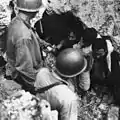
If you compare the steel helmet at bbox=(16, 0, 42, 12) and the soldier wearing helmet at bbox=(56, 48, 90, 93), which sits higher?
the steel helmet at bbox=(16, 0, 42, 12)

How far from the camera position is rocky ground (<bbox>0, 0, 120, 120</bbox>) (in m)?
9.71

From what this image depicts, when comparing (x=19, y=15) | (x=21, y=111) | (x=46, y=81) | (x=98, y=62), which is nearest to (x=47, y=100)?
(x=46, y=81)

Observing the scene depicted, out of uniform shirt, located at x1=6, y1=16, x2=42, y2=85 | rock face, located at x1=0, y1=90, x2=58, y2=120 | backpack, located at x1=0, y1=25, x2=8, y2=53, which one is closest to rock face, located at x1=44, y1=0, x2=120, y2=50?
backpack, located at x1=0, y1=25, x2=8, y2=53

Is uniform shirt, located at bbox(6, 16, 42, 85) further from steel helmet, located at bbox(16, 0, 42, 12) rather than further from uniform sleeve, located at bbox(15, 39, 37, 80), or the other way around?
→ steel helmet, located at bbox(16, 0, 42, 12)

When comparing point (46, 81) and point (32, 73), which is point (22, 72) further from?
point (46, 81)

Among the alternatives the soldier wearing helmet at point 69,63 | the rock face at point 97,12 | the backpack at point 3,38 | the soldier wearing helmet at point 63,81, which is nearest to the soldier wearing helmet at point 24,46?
the soldier wearing helmet at point 63,81

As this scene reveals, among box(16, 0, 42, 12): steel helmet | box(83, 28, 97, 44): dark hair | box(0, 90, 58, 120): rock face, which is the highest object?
box(16, 0, 42, 12): steel helmet

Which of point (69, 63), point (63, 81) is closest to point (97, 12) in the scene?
point (69, 63)

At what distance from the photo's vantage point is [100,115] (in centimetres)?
993

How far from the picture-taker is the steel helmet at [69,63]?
7.88 metres

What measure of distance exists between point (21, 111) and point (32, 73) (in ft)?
4.83

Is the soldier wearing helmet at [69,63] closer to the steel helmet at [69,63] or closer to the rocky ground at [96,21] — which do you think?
the steel helmet at [69,63]

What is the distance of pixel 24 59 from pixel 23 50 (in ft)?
0.58

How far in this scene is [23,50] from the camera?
8070 millimetres
